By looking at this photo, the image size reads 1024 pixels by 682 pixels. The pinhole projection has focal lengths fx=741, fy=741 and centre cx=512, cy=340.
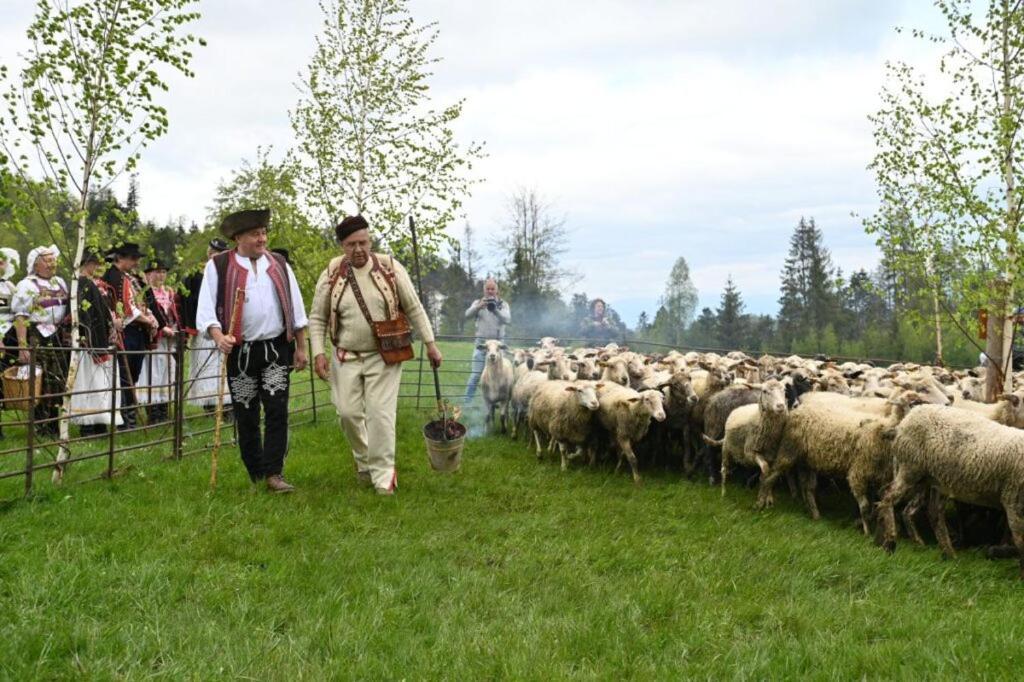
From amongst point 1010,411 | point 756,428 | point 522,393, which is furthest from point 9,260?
point 1010,411

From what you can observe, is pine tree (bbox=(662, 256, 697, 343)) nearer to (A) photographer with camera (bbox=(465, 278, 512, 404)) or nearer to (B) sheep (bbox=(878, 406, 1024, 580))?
(A) photographer with camera (bbox=(465, 278, 512, 404))

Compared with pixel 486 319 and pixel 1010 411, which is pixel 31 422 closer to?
pixel 1010 411

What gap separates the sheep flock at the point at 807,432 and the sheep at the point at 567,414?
0.02 meters

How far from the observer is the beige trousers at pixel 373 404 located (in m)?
6.19

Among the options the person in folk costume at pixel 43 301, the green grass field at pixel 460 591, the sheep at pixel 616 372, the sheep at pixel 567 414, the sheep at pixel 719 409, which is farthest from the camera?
the sheep at pixel 616 372

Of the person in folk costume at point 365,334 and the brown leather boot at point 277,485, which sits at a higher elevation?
the person in folk costume at point 365,334

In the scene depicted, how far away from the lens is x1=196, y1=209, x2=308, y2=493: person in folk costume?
5797 millimetres

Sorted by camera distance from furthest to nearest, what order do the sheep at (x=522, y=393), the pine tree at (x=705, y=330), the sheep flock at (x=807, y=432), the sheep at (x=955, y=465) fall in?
1. the pine tree at (x=705, y=330)
2. the sheep at (x=522, y=393)
3. the sheep flock at (x=807, y=432)
4. the sheep at (x=955, y=465)

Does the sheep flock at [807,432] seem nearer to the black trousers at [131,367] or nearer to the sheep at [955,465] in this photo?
the sheep at [955,465]

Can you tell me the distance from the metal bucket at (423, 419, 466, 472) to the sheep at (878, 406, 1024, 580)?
135 inches

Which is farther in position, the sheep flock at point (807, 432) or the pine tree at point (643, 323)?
the pine tree at point (643, 323)

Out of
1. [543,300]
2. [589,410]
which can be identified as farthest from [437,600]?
[543,300]

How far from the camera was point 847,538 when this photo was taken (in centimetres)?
553

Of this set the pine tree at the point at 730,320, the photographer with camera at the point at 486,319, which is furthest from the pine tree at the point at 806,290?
the photographer with camera at the point at 486,319
